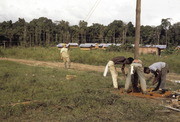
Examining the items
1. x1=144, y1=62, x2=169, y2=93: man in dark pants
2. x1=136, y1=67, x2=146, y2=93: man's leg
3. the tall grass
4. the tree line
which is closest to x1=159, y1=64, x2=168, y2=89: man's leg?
x1=144, y1=62, x2=169, y2=93: man in dark pants

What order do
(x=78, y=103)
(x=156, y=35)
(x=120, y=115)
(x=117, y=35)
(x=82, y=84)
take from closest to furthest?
(x=120, y=115) → (x=78, y=103) → (x=82, y=84) → (x=156, y=35) → (x=117, y=35)

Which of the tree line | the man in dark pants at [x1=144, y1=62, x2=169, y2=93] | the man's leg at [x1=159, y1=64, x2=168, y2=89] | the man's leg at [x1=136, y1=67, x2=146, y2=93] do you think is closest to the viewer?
the man's leg at [x1=136, y1=67, x2=146, y2=93]

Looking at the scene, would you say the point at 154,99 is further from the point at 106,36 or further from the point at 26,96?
the point at 106,36

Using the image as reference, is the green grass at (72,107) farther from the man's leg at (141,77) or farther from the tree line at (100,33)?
the tree line at (100,33)

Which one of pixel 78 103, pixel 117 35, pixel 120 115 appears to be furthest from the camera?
pixel 117 35

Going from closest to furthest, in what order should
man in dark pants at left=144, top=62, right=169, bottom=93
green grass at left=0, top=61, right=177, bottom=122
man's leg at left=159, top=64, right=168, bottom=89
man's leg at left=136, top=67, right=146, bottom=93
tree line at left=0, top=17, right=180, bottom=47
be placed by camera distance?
green grass at left=0, top=61, right=177, bottom=122 → man's leg at left=136, top=67, right=146, bottom=93 → man in dark pants at left=144, top=62, right=169, bottom=93 → man's leg at left=159, top=64, right=168, bottom=89 → tree line at left=0, top=17, right=180, bottom=47

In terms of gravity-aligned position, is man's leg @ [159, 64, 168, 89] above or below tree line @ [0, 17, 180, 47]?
below

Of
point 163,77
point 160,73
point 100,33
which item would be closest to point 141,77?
point 160,73

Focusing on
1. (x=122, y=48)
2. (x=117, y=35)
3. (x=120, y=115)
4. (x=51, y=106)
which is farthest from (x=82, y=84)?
(x=117, y=35)

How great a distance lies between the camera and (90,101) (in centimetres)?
627

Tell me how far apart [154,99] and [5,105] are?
15.8 feet

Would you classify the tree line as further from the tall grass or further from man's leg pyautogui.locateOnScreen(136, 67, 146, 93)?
man's leg pyautogui.locateOnScreen(136, 67, 146, 93)

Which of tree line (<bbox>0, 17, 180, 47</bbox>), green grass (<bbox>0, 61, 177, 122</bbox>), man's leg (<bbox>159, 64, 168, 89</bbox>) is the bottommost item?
green grass (<bbox>0, 61, 177, 122</bbox>)

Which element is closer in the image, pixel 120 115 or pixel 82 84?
pixel 120 115
